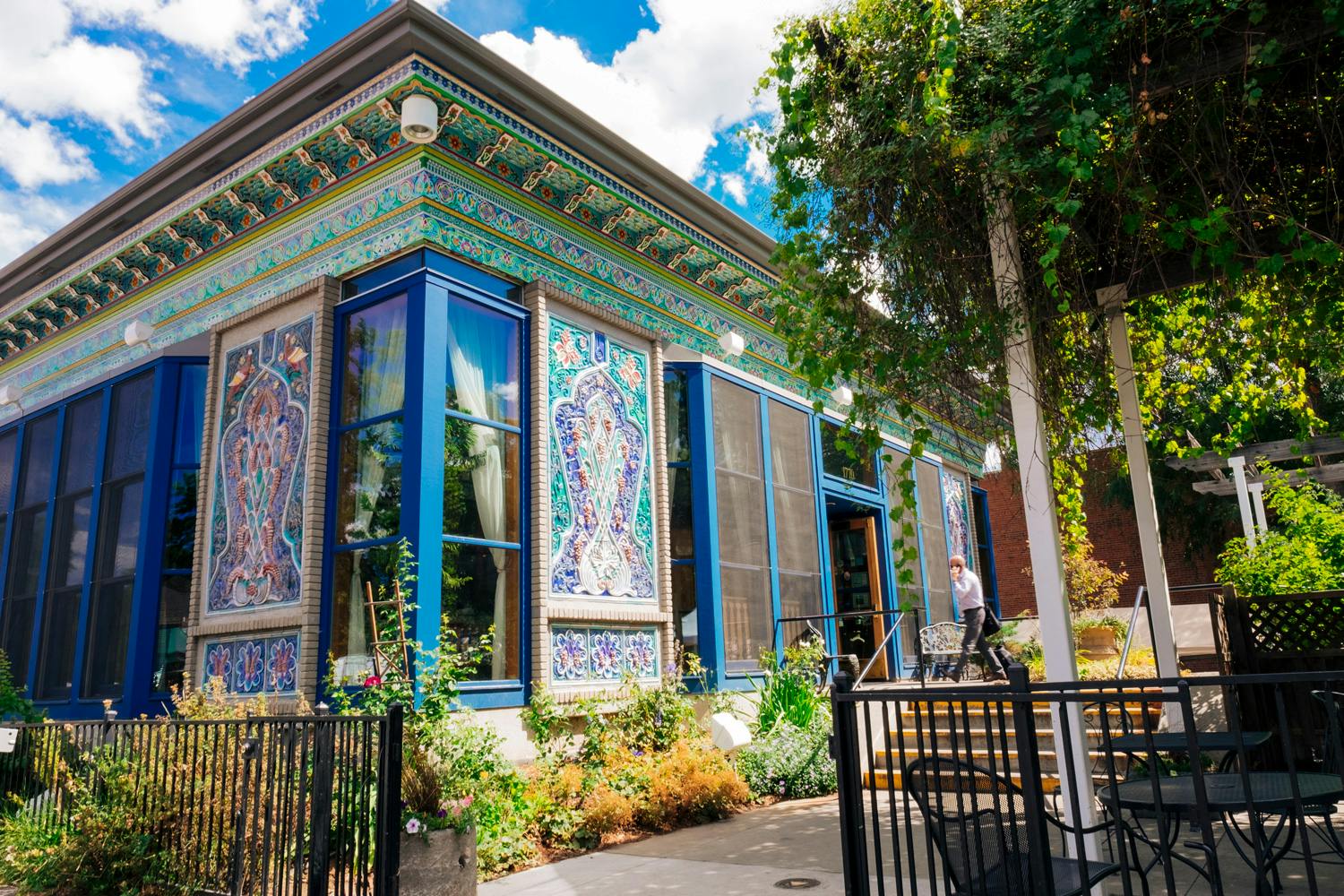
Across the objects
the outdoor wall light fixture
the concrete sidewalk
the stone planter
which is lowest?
the concrete sidewalk

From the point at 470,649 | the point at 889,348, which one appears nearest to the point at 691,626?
the point at 470,649

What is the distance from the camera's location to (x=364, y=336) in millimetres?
7574

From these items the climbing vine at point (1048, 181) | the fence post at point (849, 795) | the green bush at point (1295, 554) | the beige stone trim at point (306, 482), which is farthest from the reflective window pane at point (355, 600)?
the green bush at point (1295, 554)

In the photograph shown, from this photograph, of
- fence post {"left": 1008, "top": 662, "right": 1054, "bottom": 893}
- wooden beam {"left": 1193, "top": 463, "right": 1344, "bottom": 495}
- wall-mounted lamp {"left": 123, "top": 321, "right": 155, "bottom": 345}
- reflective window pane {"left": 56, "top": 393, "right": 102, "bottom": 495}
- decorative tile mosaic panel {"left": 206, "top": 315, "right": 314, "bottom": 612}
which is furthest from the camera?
wooden beam {"left": 1193, "top": 463, "right": 1344, "bottom": 495}

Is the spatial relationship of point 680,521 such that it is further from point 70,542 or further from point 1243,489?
point 1243,489

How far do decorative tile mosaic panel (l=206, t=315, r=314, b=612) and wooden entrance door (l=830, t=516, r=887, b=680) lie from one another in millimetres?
7579

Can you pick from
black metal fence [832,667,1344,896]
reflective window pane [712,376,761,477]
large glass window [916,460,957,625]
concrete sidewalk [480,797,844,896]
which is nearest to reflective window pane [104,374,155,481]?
reflective window pane [712,376,761,477]

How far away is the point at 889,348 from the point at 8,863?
6233 mm

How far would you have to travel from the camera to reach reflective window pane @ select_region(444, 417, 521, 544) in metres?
7.09

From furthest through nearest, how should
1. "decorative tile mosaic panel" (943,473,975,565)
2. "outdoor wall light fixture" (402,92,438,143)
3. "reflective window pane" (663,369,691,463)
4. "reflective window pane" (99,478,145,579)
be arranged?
"decorative tile mosaic panel" (943,473,975,565)
"reflective window pane" (663,369,691,463)
"reflective window pane" (99,478,145,579)
"outdoor wall light fixture" (402,92,438,143)

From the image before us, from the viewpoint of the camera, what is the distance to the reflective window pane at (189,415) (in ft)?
29.4

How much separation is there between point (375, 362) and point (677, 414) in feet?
10.6

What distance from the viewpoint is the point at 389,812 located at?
4262 mm

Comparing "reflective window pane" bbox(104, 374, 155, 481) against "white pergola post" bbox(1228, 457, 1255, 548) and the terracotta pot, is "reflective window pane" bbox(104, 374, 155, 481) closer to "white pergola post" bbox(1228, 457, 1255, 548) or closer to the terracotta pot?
"white pergola post" bbox(1228, 457, 1255, 548)
